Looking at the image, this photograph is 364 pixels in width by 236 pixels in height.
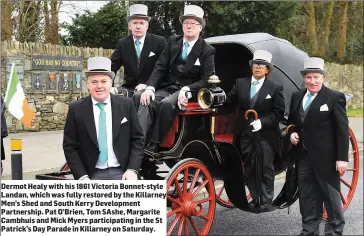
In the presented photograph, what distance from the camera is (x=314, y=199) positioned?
11.5 ft

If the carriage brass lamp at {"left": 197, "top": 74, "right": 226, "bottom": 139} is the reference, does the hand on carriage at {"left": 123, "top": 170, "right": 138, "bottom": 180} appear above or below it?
below

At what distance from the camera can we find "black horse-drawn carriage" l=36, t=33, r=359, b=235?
336cm

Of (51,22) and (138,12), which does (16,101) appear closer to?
(51,22)

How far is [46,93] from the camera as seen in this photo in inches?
93.0

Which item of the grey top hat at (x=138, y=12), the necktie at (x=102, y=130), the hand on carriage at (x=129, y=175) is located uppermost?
the grey top hat at (x=138, y=12)

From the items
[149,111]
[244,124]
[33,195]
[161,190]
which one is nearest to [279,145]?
[244,124]

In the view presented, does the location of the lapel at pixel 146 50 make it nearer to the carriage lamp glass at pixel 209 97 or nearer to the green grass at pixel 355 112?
the carriage lamp glass at pixel 209 97

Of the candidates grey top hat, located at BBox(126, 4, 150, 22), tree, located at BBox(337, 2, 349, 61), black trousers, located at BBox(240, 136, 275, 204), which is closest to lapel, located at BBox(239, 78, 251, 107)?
black trousers, located at BBox(240, 136, 275, 204)

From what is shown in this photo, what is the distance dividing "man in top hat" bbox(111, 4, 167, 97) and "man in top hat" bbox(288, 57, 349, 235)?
952mm

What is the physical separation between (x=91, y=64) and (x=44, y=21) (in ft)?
0.98

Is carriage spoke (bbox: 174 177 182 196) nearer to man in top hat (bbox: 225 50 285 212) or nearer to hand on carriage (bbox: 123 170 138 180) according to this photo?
man in top hat (bbox: 225 50 285 212)

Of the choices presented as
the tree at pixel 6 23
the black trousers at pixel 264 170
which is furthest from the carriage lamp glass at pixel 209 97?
the tree at pixel 6 23

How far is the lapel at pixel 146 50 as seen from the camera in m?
3.14

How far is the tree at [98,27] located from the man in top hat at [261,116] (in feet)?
3.84
